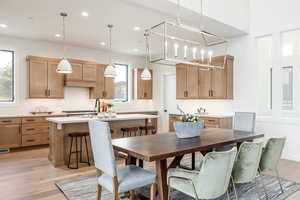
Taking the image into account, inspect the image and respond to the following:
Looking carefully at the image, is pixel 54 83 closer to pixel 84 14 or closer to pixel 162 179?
pixel 84 14

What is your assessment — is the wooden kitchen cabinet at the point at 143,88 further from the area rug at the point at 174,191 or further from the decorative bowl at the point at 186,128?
the decorative bowl at the point at 186,128

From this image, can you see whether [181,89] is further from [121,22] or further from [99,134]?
[99,134]

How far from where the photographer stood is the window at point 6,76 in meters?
6.02

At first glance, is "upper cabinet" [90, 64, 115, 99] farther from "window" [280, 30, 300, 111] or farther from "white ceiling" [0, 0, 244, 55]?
"window" [280, 30, 300, 111]

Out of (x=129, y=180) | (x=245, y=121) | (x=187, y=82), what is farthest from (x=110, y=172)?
(x=187, y=82)

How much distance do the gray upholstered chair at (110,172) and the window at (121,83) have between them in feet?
18.2

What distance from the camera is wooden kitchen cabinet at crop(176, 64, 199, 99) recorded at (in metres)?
6.23

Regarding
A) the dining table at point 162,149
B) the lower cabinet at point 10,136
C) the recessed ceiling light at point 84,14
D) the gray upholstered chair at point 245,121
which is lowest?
the lower cabinet at point 10,136

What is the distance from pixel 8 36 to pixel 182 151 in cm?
585

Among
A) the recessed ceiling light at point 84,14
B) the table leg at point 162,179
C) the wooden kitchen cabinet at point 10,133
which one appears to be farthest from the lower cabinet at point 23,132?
the table leg at point 162,179

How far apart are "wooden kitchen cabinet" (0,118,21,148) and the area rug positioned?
2.80 meters

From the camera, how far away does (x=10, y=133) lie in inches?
216

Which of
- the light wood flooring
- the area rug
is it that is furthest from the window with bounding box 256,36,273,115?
the area rug

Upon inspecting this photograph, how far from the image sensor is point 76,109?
275 inches
